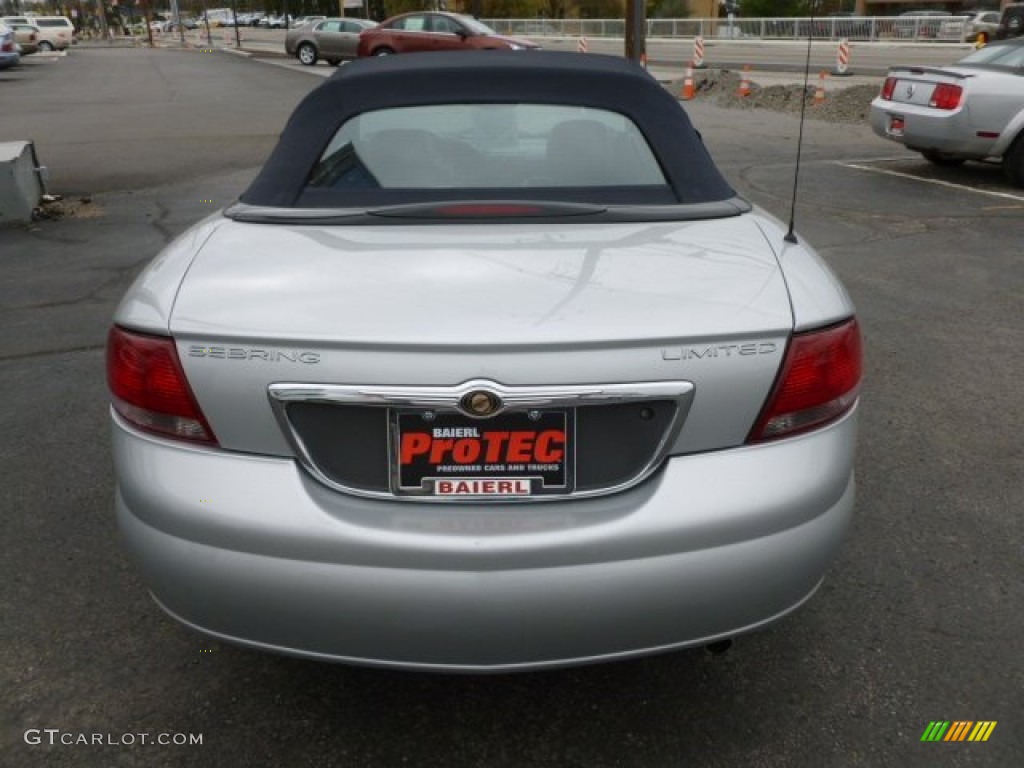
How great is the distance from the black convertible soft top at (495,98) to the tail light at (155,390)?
2.76ft

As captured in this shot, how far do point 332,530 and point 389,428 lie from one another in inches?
9.5

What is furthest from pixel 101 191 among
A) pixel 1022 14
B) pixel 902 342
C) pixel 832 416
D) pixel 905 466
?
pixel 1022 14

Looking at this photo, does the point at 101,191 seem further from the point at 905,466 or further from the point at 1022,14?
the point at 1022,14

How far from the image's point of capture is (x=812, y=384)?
6.70 ft

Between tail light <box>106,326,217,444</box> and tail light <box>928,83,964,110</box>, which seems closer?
tail light <box>106,326,217,444</box>

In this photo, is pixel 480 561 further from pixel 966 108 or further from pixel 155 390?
pixel 966 108

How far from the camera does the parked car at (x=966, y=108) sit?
952cm

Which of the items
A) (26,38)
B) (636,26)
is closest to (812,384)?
(636,26)

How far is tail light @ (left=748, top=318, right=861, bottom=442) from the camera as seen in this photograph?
2.00 m

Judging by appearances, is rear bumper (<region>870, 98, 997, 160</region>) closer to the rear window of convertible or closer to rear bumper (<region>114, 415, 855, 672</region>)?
the rear window of convertible

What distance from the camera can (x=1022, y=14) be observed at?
22375mm

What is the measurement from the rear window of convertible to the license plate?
40.1 inches

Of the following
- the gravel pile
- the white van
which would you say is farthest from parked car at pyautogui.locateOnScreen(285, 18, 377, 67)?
the white van

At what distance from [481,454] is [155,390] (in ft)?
2.51
